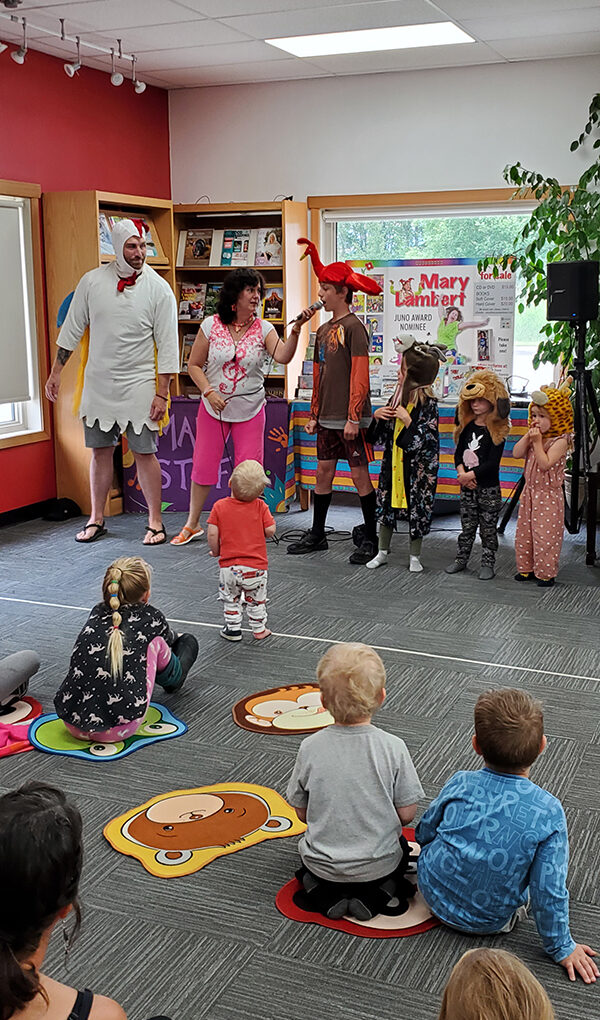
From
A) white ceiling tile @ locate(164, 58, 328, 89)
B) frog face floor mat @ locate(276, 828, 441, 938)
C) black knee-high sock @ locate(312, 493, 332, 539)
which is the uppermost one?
white ceiling tile @ locate(164, 58, 328, 89)

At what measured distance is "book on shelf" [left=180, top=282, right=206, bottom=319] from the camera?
723 centimetres

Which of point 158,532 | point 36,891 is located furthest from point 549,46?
point 36,891

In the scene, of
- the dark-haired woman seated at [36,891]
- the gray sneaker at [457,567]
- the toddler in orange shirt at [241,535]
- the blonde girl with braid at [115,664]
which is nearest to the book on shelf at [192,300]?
the gray sneaker at [457,567]

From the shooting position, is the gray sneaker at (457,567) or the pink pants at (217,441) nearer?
the gray sneaker at (457,567)

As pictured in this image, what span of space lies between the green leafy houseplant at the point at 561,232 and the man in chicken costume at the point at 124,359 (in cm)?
204

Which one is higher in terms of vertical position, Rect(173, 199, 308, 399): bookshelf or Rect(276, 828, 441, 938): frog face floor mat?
Rect(173, 199, 308, 399): bookshelf

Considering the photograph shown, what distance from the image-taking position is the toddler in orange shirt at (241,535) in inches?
163

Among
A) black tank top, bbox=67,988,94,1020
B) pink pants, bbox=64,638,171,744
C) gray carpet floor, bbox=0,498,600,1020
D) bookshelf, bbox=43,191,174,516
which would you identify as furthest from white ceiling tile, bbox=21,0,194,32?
black tank top, bbox=67,988,94,1020

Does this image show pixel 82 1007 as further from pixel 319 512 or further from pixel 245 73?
pixel 245 73

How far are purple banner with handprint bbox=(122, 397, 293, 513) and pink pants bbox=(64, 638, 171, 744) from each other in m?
3.04

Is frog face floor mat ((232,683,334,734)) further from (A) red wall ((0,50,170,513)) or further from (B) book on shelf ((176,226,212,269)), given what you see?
(B) book on shelf ((176,226,212,269))

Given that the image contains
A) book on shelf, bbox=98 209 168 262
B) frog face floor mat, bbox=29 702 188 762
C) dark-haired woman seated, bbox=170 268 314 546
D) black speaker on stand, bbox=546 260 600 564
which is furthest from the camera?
book on shelf, bbox=98 209 168 262

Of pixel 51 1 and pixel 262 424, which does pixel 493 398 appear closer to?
pixel 262 424

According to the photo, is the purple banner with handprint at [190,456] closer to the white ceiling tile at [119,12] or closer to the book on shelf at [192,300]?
the book on shelf at [192,300]
